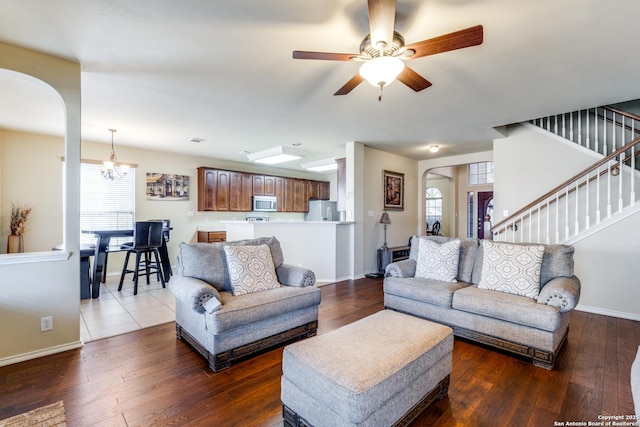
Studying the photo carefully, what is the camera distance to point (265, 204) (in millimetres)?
7340

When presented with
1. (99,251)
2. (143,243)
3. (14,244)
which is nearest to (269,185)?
(143,243)

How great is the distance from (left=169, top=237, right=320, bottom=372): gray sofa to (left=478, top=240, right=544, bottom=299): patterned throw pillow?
168 cm

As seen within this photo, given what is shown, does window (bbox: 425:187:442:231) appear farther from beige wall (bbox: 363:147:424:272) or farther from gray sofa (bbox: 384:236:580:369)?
gray sofa (bbox: 384:236:580:369)

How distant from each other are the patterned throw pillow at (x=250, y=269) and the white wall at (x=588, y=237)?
3.79 metres

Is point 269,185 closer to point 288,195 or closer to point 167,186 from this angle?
Answer: point 288,195

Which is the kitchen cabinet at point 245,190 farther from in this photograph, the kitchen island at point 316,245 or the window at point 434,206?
the window at point 434,206

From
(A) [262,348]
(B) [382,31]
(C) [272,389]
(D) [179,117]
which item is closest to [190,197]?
(D) [179,117]

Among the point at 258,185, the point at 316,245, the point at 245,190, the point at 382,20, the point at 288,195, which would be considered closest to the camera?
the point at 382,20

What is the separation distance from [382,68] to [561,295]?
7.17ft

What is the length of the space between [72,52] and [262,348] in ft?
9.42

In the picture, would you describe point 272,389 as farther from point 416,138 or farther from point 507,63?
point 416,138

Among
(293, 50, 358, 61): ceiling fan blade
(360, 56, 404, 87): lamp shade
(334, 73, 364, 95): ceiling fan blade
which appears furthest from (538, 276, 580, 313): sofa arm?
(293, 50, 358, 61): ceiling fan blade

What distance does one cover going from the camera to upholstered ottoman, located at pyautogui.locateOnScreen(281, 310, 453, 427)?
1340 mm

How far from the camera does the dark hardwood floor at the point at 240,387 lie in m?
1.72
